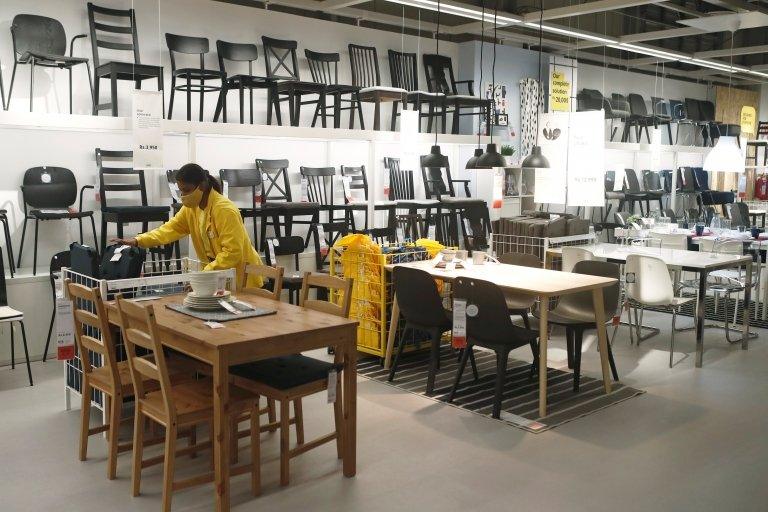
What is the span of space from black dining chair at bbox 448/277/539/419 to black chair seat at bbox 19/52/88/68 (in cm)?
361

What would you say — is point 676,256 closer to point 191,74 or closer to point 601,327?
point 601,327

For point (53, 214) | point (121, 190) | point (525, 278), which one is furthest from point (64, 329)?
point (121, 190)

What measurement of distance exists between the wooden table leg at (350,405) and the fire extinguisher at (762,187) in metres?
13.1

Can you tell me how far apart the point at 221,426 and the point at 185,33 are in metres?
5.34

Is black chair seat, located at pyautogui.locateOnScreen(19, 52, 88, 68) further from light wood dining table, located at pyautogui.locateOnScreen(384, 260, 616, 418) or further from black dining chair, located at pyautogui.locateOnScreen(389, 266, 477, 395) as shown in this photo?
black dining chair, located at pyautogui.locateOnScreen(389, 266, 477, 395)

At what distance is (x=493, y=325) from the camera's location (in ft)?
13.8

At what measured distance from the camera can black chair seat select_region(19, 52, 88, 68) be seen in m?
5.70

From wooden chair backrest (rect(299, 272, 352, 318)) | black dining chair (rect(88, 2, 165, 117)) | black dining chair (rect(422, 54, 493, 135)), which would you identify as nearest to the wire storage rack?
wooden chair backrest (rect(299, 272, 352, 318))

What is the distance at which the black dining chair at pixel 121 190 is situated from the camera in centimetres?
587

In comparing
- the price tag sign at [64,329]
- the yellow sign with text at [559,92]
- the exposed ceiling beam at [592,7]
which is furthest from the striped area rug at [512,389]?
Result: the yellow sign with text at [559,92]

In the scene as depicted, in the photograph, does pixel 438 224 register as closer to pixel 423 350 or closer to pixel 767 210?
pixel 423 350

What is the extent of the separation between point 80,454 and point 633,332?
458 centimetres

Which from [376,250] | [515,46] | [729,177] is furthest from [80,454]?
[729,177]

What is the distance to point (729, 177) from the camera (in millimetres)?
14461
